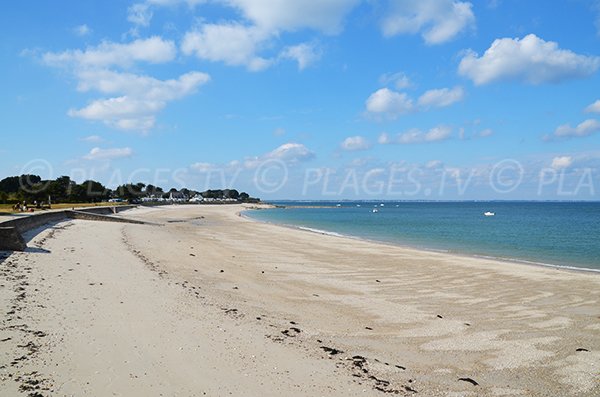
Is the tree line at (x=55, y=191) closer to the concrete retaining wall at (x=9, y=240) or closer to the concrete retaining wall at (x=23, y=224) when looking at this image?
the concrete retaining wall at (x=23, y=224)

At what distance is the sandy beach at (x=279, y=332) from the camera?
5.69 metres

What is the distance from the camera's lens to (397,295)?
12977 millimetres

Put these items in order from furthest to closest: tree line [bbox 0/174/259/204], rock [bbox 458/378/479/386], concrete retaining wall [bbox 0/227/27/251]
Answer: tree line [bbox 0/174/259/204]
concrete retaining wall [bbox 0/227/27/251]
rock [bbox 458/378/479/386]

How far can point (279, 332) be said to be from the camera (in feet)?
27.1

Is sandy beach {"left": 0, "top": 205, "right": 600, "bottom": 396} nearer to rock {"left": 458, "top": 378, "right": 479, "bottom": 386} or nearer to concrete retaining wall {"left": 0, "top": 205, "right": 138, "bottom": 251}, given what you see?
rock {"left": 458, "top": 378, "right": 479, "bottom": 386}

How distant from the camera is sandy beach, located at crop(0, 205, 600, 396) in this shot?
569 centimetres

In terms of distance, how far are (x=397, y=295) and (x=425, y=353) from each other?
5.22m

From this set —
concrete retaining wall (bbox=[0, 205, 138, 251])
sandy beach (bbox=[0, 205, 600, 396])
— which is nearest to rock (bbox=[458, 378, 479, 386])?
sandy beach (bbox=[0, 205, 600, 396])

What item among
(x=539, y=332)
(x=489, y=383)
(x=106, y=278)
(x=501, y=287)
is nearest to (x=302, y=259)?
(x=501, y=287)

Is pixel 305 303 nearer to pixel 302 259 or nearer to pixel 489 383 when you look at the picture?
pixel 489 383

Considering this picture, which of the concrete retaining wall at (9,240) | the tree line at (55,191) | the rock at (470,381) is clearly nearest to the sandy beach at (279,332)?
the rock at (470,381)

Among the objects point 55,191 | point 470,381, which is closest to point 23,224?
point 470,381

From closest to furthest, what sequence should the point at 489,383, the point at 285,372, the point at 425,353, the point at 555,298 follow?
the point at 285,372, the point at 489,383, the point at 425,353, the point at 555,298

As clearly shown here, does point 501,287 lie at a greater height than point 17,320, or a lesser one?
lesser
